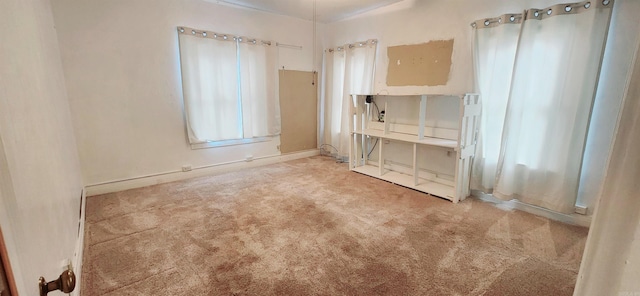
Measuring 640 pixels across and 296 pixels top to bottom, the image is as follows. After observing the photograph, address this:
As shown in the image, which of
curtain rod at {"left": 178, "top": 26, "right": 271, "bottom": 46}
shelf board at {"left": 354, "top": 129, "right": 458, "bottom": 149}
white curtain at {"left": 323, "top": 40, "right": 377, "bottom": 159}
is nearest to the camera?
shelf board at {"left": 354, "top": 129, "right": 458, "bottom": 149}

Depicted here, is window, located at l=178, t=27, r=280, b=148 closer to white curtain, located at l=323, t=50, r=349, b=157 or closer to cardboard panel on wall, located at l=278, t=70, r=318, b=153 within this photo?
cardboard panel on wall, located at l=278, t=70, r=318, b=153

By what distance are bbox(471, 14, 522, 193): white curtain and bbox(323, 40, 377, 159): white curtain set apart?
64.7 inches

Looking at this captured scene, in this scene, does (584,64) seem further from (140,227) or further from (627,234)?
(140,227)

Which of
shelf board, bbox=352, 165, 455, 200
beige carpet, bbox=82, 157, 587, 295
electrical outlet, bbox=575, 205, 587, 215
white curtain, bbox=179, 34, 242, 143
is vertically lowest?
beige carpet, bbox=82, 157, 587, 295

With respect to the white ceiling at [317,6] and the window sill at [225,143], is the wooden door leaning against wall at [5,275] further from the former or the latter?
the white ceiling at [317,6]

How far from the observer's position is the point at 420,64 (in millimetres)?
3771

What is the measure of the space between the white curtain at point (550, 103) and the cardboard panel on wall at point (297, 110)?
9.99 feet

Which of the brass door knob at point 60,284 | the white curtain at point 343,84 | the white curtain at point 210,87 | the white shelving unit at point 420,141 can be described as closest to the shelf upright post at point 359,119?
the white shelving unit at point 420,141

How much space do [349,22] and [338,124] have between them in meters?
1.79

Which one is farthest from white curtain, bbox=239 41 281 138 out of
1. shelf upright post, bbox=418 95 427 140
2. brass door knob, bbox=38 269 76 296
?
brass door knob, bbox=38 269 76 296

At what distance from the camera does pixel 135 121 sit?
3518 millimetres

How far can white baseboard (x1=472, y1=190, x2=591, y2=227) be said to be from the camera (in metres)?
2.62

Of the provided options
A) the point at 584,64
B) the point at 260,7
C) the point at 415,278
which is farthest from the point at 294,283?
the point at 260,7

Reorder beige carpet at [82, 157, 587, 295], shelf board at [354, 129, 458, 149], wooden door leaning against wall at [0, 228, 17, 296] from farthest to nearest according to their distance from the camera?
shelf board at [354, 129, 458, 149] < beige carpet at [82, 157, 587, 295] < wooden door leaning against wall at [0, 228, 17, 296]
